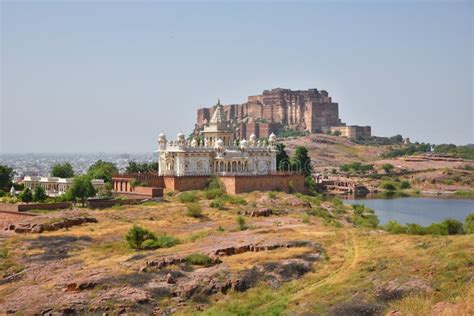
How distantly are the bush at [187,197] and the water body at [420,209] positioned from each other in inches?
593

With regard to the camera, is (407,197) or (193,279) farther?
(407,197)

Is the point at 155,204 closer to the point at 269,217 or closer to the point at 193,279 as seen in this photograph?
the point at 269,217

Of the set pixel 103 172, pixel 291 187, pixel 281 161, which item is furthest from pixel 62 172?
pixel 291 187

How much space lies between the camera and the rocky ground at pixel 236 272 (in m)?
21.9

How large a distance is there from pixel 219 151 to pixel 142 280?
2678 cm

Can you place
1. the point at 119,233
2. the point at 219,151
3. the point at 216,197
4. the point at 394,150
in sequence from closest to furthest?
1. the point at 119,233
2. the point at 216,197
3. the point at 219,151
4. the point at 394,150

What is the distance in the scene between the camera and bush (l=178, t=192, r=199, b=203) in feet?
146

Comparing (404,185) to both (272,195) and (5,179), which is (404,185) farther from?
(5,179)

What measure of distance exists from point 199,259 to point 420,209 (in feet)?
137

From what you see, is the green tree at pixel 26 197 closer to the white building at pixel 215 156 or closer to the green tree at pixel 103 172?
the green tree at pixel 103 172

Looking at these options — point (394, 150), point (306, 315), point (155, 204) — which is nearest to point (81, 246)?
point (155, 204)

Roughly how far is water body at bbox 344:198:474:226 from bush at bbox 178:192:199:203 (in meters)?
15.1

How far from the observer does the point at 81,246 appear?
104ft

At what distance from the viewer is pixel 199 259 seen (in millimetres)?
27625
